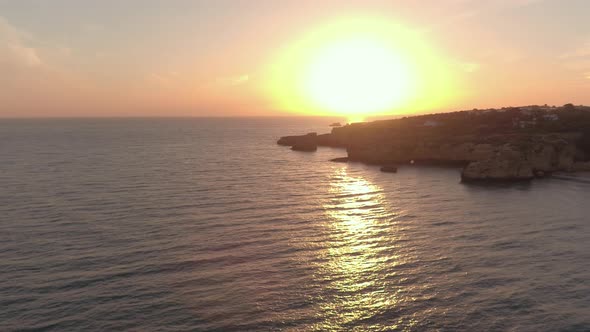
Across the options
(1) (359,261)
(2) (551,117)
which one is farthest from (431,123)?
(1) (359,261)

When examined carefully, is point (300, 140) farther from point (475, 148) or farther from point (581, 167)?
point (581, 167)

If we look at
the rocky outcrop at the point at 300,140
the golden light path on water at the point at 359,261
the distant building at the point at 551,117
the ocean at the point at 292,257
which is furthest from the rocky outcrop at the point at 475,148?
the golden light path on water at the point at 359,261

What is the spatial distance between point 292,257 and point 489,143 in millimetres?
A: 69965

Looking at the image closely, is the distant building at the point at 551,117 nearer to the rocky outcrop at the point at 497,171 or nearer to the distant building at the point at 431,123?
the distant building at the point at 431,123

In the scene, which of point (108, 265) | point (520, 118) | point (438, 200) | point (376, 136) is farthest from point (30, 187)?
point (520, 118)

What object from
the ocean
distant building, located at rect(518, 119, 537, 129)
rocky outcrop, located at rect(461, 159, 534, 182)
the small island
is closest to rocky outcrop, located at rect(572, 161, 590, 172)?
the small island

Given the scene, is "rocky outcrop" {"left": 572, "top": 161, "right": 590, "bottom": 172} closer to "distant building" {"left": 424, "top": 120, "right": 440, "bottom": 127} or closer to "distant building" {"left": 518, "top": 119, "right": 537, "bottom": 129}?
"distant building" {"left": 518, "top": 119, "right": 537, "bottom": 129}

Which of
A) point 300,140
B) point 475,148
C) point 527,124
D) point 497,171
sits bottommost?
point 497,171

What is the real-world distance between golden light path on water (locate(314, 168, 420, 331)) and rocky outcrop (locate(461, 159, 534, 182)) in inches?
923

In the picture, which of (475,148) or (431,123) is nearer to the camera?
(475,148)

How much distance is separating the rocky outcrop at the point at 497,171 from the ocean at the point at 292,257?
5.51m

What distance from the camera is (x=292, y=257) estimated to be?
33.1 meters

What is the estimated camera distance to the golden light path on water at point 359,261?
24.3 m

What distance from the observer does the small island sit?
71500mm
